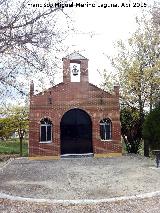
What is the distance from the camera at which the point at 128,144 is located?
93.7ft

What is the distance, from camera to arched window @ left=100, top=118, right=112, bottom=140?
25203mm

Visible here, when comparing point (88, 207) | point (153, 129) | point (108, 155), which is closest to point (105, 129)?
point (108, 155)

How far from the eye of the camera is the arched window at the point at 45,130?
24703 mm

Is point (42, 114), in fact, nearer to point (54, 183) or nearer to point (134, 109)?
point (134, 109)

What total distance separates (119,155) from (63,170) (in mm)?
8580

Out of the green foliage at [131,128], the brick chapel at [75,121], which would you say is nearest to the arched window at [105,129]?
the brick chapel at [75,121]

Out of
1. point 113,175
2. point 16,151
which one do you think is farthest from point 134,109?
point 113,175

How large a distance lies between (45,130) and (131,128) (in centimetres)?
671

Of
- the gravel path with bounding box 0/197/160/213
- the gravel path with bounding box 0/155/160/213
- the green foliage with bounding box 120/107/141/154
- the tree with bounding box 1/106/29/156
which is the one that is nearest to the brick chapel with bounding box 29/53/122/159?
the green foliage with bounding box 120/107/141/154

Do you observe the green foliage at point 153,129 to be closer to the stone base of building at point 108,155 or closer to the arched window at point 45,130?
the stone base of building at point 108,155

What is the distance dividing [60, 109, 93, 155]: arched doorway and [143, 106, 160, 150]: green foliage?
3.92 metres

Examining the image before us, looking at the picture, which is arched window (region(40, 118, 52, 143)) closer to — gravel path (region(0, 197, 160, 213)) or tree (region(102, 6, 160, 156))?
tree (region(102, 6, 160, 156))

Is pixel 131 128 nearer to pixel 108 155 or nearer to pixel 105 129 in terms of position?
pixel 105 129

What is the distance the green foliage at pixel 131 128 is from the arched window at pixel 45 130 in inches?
228
